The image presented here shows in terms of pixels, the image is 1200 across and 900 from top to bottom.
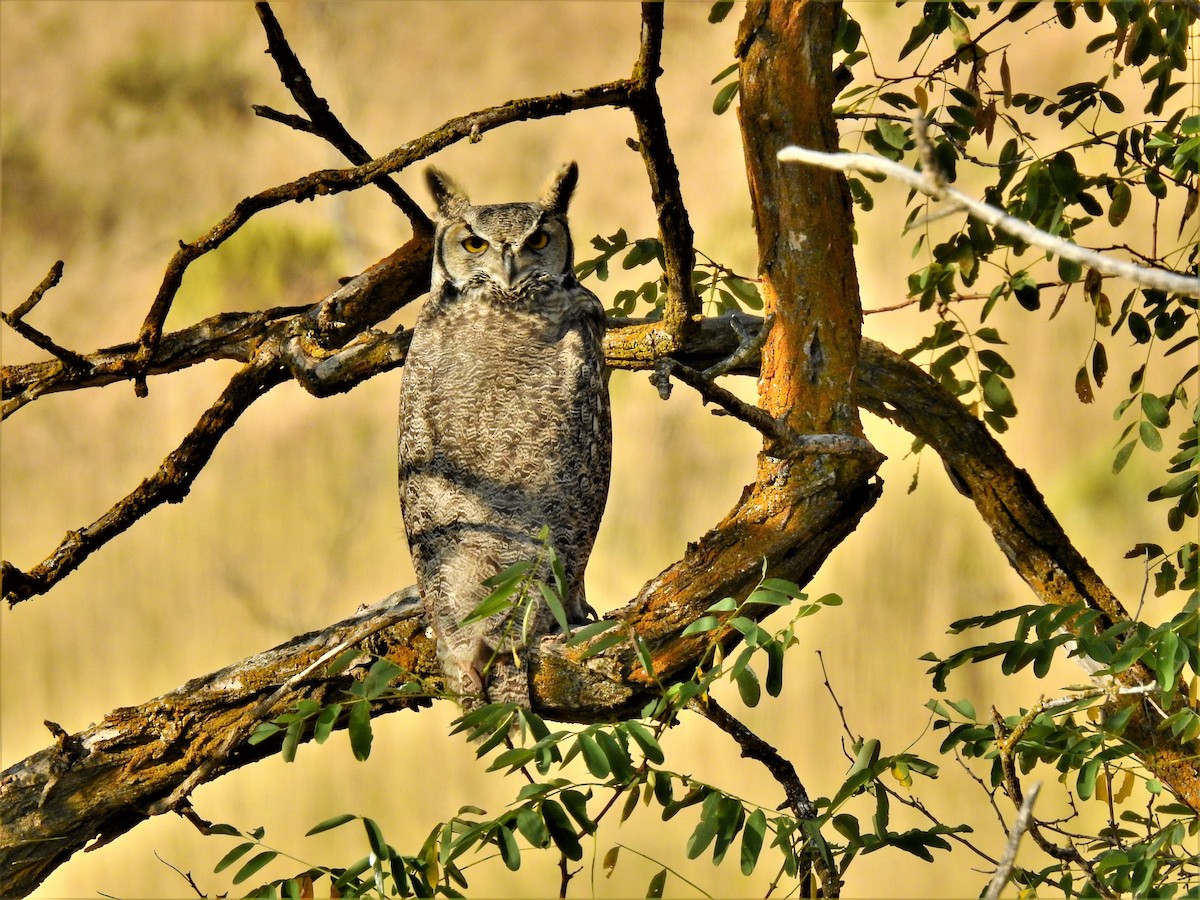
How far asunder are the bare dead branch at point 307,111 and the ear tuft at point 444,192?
0.13 feet

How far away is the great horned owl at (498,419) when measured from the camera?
174 cm

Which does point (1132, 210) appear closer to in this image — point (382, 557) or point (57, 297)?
point (382, 557)

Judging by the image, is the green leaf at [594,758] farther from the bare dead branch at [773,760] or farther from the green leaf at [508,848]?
the bare dead branch at [773,760]

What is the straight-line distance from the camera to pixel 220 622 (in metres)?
3.21

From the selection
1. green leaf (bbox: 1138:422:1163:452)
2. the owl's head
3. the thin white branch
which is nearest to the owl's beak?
the owl's head

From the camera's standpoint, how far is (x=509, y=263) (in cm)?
195

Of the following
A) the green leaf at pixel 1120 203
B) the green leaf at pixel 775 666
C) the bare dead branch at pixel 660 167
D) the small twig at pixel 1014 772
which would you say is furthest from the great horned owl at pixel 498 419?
the green leaf at pixel 1120 203

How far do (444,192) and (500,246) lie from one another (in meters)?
0.23

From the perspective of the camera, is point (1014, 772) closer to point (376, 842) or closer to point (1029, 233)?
point (376, 842)

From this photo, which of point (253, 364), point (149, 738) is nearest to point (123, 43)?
point (253, 364)

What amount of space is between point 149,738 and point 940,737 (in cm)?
206

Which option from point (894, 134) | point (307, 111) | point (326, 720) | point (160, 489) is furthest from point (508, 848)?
point (307, 111)

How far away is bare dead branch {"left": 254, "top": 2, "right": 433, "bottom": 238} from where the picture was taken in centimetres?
184

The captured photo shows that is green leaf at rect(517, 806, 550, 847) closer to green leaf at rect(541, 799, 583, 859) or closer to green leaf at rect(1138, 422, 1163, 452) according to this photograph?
green leaf at rect(541, 799, 583, 859)
